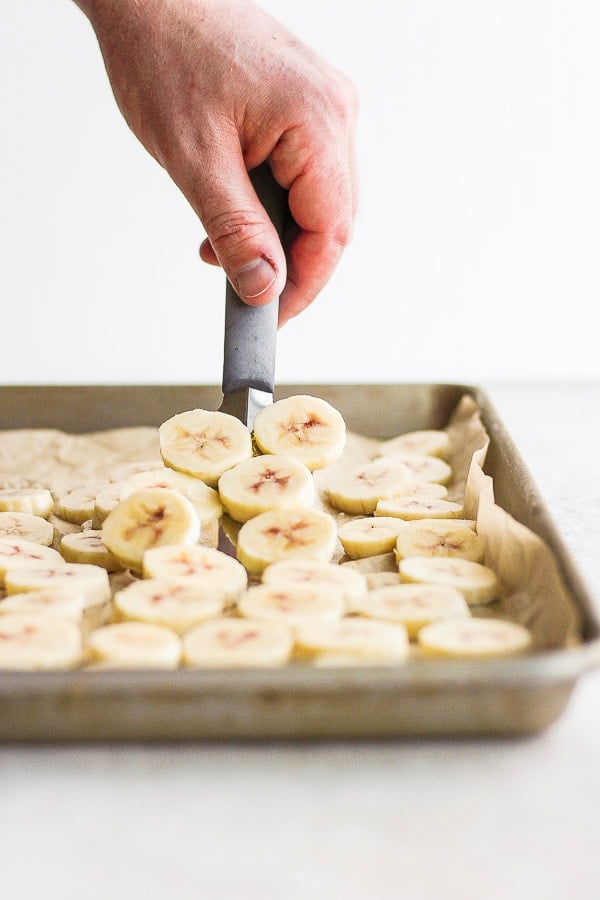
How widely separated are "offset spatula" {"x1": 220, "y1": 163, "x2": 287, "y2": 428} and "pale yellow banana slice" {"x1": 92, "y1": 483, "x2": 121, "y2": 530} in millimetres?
248

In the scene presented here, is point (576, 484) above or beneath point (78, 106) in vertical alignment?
beneath

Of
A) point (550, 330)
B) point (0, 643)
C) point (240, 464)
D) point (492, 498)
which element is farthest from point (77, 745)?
point (550, 330)

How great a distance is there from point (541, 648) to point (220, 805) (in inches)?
16.6

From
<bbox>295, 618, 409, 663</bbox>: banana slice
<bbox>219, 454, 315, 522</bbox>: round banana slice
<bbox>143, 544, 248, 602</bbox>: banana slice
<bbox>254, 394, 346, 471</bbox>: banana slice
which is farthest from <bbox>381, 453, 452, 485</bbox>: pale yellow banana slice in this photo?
<bbox>295, 618, 409, 663</bbox>: banana slice

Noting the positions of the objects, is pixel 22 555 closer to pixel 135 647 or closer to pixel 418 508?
pixel 135 647

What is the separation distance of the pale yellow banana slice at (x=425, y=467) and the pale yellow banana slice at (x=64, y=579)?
721mm

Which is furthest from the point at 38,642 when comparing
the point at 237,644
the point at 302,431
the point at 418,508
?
the point at 418,508

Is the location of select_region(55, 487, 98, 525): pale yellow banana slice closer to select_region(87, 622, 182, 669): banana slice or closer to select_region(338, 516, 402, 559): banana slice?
select_region(338, 516, 402, 559): banana slice

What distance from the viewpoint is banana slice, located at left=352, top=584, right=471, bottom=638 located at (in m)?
1.20

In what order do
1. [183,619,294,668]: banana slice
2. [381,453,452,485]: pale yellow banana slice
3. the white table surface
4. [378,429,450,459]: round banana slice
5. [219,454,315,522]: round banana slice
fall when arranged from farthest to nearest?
[378,429,450,459]: round banana slice → [381,453,452,485]: pale yellow banana slice → [219,454,315,522]: round banana slice → [183,619,294,668]: banana slice → the white table surface

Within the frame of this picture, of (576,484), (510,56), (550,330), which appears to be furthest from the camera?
(550,330)

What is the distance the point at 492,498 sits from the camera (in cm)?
155

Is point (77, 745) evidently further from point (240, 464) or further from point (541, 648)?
point (240, 464)

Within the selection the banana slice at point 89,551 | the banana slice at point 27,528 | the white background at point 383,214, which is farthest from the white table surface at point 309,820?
the white background at point 383,214
